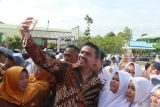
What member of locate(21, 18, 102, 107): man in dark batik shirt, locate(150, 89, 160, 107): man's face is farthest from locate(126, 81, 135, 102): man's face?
locate(150, 89, 160, 107): man's face

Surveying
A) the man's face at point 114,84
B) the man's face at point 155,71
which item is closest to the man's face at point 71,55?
the man's face at point 114,84

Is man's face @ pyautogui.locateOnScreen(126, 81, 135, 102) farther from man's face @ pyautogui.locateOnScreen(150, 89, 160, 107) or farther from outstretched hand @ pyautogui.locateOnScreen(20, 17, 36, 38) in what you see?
outstretched hand @ pyautogui.locateOnScreen(20, 17, 36, 38)

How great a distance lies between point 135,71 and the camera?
6.26m

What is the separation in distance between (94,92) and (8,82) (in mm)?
966

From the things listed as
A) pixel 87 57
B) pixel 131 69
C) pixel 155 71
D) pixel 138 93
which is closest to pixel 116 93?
pixel 138 93

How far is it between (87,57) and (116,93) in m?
0.49

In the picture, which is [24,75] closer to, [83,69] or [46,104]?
[46,104]

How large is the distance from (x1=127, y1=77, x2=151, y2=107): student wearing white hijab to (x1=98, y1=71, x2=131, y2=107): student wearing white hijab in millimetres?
52

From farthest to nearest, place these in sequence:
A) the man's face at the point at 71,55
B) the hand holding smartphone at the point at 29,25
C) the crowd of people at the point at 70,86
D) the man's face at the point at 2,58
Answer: the man's face at the point at 2,58, the man's face at the point at 71,55, the crowd of people at the point at 70,86, the hand holding smartphone at the point at 29,25

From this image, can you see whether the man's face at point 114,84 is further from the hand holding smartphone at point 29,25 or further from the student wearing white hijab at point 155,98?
the hand holding smartphone at point 29,25

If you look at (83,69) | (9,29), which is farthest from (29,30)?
(9,29)

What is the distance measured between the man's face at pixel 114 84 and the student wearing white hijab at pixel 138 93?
0.42 ft

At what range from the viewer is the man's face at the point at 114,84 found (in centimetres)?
398

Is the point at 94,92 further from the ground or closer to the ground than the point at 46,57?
closer to the ground
